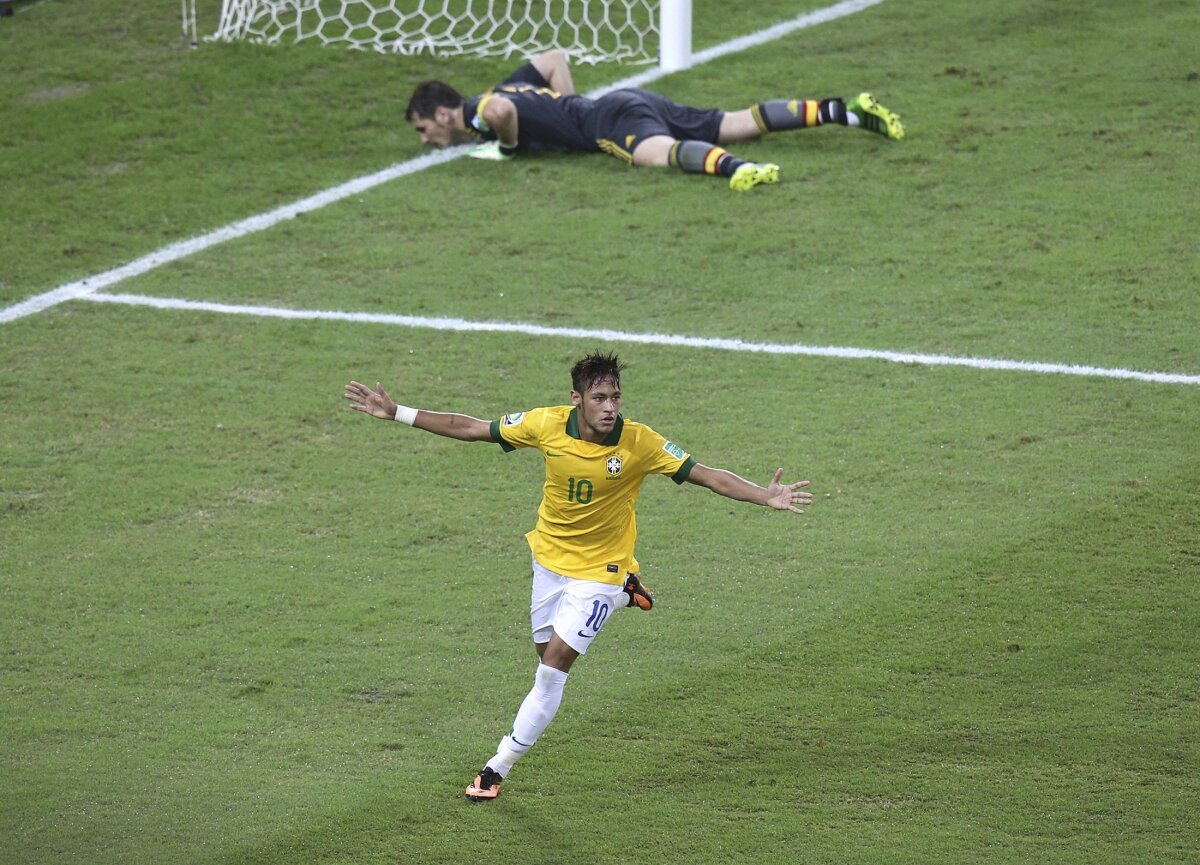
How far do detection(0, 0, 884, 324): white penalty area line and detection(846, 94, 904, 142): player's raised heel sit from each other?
6.87 ft

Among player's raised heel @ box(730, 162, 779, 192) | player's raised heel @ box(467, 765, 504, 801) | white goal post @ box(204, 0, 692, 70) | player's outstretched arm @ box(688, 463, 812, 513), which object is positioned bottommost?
player's raised heel @ box(467, 765, 504, 801)

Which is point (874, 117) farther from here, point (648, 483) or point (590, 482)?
point (590, 482)

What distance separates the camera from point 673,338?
978 centimetres

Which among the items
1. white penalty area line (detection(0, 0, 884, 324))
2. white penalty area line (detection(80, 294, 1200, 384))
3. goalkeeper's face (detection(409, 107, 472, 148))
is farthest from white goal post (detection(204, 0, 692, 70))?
white penalty area line (detection(80, 294, 1200, 384))

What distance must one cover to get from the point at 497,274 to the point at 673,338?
4.77 feet

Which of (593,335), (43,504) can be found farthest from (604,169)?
(43,504)

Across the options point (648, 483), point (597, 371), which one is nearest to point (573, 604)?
point (597, 371)

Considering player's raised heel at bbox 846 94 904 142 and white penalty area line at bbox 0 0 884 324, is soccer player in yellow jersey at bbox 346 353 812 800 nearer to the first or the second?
white penalty area line at bbox 0 0 884 324

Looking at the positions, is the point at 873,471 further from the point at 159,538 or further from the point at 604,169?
the point at 604,169

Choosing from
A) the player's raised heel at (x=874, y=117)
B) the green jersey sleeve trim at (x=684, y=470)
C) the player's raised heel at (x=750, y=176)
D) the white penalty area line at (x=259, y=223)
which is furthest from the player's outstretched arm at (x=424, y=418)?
the player's raised heel at (x=874, y=117)

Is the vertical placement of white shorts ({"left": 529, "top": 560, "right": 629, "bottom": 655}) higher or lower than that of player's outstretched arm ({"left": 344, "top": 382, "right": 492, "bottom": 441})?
lower

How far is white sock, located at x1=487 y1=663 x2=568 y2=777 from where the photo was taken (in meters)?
5.77

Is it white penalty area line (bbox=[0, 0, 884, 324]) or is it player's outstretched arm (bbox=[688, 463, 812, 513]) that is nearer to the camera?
player's outstretched arm (bbox=[688, 463, 812, 513])

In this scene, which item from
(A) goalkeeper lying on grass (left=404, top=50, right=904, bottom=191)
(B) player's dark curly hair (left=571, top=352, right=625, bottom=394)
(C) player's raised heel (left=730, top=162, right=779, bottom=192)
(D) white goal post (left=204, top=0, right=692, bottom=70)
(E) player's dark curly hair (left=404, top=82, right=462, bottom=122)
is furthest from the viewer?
(D) white goal post (left=204, top=0, right=692, bottom=70)
